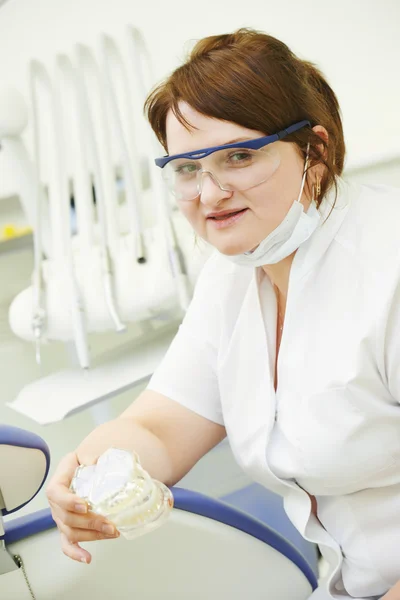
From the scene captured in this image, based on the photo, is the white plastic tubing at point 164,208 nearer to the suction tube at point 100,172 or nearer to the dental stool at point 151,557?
the suction tube at point 100,172

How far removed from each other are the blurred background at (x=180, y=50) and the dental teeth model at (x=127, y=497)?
113 cm

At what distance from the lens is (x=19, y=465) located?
Answer: 38.3 inches

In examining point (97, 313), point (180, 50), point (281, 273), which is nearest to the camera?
point (281, 273)

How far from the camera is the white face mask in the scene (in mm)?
1021

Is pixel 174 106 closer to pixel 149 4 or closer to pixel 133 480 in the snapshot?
pixel 133 480

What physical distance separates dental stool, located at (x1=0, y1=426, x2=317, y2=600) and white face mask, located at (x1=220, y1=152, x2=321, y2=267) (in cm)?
40

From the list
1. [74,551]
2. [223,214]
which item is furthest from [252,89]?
[74,551]

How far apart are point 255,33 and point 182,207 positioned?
29cm

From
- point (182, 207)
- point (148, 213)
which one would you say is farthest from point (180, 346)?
point (148, 213)

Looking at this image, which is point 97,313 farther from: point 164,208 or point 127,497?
point 127,497

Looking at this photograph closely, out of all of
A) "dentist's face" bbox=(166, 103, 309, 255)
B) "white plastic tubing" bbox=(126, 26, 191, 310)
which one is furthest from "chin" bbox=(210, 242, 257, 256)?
"white plastic tubing" bbox=(126, 26, 191, 310)

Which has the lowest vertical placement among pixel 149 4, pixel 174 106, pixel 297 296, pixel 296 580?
pixel 296 580

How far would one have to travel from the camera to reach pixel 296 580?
113cm

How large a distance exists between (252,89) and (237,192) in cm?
15
